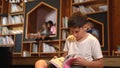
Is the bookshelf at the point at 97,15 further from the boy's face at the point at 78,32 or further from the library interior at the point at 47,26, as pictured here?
the boy's face at the point at 78,32

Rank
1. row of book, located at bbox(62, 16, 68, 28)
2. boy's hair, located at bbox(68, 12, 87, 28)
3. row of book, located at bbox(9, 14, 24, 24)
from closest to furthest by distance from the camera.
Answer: boy's hair, located at bbox(68, 12, 87, 28) < row of book, located at bbox(62, 16, 68, 28) < row of book, located at bbox(9, 14, 24, 24)

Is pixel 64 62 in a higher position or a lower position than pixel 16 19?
lower

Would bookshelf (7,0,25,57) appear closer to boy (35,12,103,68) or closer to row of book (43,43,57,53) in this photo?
row of book (43,43,57,53)

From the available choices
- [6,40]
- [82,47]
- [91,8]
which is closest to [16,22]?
[6,40]

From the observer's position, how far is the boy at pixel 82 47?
1967 mm

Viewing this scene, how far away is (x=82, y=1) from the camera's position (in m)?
5.20

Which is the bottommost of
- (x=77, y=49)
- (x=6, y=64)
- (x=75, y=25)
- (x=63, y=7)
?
(x=6, y=64)

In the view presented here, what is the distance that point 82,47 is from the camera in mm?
2137

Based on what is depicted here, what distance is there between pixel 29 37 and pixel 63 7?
111 cm

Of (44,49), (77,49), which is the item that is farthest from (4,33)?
(77,49)

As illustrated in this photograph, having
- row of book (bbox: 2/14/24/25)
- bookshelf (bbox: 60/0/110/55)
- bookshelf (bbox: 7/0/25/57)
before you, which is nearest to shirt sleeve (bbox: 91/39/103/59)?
bookshelf (bbox: 60/0/110/55)

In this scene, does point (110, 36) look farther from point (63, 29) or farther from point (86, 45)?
point (86, 45)

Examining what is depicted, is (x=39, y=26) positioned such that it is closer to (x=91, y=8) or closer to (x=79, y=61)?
(x=91, y=8)

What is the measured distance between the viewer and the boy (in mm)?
1967
